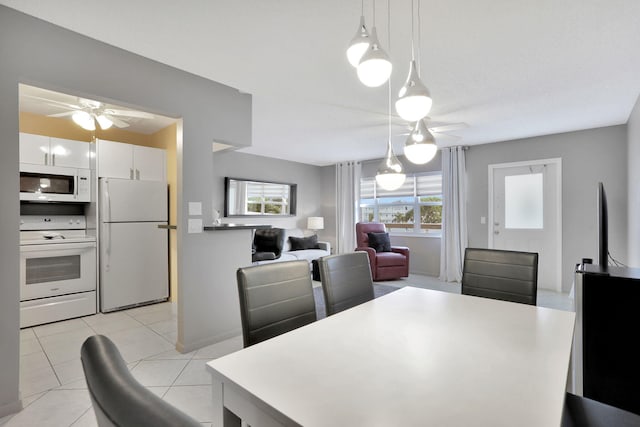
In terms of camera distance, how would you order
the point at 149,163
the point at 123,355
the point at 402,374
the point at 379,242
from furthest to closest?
the point at 379,242 → the point at 149,163 → the point at 123,355 → the point at 402,374

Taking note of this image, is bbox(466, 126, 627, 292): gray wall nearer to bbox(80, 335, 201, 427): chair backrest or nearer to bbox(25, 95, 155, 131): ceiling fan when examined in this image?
bbox(25, 95, 155, 131): ceiling fan

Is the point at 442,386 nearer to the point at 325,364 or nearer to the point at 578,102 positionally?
the point at 325,364

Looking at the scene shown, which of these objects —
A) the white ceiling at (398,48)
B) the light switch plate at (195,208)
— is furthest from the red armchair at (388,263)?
the light switch plate at (195,208)

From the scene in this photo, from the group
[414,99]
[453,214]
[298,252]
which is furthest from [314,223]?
[414,99]

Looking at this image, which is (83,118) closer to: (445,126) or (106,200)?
(106,200)

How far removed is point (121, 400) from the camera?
358 millimetres

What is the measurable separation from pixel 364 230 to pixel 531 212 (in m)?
2.71

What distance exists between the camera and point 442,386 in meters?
0.88

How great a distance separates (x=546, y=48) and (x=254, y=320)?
267 centimetres

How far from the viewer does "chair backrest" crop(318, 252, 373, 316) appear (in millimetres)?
1839

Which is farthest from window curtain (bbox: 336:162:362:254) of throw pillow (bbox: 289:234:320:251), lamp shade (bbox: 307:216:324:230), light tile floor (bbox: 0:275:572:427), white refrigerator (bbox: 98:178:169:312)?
light tile floor (bbox: 0:275:572:427)

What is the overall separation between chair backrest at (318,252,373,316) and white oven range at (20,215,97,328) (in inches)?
129

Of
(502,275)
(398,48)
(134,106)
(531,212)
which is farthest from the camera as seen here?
(531,212)

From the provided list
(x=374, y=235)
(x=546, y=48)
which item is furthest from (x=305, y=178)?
(x=546, y=48)
